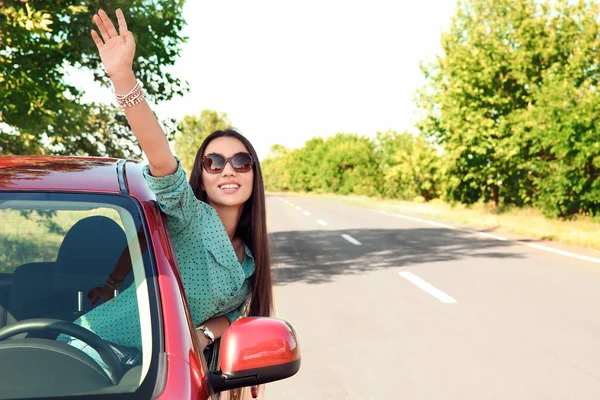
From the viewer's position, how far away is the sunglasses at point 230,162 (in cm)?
282

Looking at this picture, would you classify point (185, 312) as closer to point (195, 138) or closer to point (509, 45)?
point (509, 45)

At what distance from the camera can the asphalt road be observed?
530 cm

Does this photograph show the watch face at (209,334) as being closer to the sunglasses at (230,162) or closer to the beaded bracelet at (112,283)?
the beaded bracelet at (112,283)

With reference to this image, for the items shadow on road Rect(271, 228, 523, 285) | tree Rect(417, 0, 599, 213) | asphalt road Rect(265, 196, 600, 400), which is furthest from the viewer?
tree Rect(417, 0, 599, 213)

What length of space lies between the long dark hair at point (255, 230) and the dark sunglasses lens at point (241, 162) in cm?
6

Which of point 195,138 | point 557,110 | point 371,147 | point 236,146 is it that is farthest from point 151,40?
point 195,138

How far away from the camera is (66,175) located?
2.27 metres

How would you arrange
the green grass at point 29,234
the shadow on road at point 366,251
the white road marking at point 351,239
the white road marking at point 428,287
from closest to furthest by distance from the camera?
1. the green grass at point 29,234
2. the white road marking at point 428,287
3. the shadow on road at point 366,251
4. the white road marking at point 351,239

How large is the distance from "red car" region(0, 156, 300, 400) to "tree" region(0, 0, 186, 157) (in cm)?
698

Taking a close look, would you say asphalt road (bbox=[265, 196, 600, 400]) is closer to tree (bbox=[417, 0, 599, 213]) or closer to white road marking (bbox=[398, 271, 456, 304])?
white road marking (bbox=[398, 271, 456, 304])

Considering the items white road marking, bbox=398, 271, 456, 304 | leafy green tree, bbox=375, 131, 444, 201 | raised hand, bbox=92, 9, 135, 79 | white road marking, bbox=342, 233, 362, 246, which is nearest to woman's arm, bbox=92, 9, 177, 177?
raised hand, bbox=92, 9, 135, 79

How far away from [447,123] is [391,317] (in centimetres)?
2395

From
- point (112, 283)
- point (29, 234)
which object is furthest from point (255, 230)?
point (29, 234)

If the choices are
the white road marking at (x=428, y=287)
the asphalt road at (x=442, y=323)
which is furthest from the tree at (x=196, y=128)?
the white road marking at (x=428, y=287)
